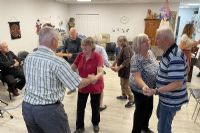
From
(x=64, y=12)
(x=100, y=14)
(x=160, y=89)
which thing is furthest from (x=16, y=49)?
(x=160, y=89)

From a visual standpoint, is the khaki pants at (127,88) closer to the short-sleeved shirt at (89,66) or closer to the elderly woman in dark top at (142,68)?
the short-sleeved shirt at (89,66)

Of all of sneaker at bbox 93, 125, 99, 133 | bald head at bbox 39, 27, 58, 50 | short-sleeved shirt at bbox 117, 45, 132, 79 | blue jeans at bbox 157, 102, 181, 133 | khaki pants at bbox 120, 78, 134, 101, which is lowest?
sneaker at bbox 93, 125, 99, 133

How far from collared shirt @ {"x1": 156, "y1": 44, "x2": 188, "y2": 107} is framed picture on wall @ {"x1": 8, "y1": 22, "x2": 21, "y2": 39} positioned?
473 centimetres

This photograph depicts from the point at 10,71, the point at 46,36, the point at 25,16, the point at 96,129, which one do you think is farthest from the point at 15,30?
the point at 46,36

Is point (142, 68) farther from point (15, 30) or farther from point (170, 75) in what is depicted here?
point (15, 30)

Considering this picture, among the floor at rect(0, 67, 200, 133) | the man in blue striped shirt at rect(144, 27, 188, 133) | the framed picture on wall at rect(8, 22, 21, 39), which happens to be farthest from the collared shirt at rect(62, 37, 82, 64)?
the man in blue striped shirt at rect(144, 27, 188, 133)

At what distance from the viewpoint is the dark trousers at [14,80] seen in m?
4.21

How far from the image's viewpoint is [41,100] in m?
1.63

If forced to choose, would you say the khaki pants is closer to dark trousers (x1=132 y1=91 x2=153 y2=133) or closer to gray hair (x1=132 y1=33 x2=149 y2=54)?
dark trousers (x1=132 y1=91 x2=153 y2=133)

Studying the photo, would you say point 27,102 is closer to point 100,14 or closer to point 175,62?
point 175,62

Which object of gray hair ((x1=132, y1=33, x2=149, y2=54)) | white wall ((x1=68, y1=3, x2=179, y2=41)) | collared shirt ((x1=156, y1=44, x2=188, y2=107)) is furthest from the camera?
white wall ((x1=68, y1=3, x2=179, y2=41))

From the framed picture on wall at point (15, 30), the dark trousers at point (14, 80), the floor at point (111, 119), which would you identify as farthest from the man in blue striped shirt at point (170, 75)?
the framed picture on wall at point (15, 30)

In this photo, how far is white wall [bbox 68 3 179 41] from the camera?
8.33 meters

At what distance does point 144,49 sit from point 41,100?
47.5 inches
